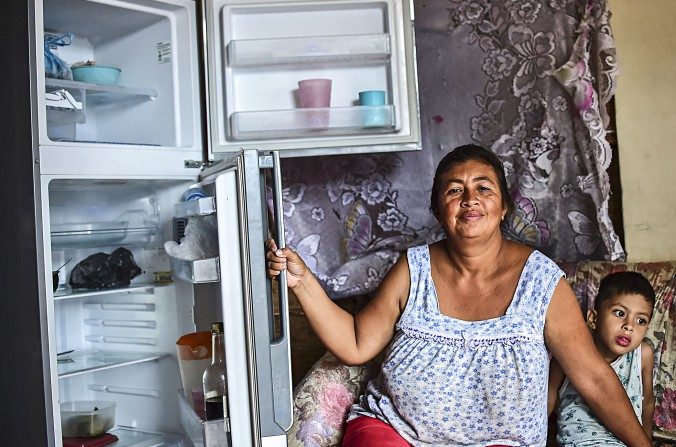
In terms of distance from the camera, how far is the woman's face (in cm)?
227

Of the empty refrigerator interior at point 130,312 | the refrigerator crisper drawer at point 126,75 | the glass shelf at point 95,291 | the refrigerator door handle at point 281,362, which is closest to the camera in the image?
the refrigerator door handle at point 281,362

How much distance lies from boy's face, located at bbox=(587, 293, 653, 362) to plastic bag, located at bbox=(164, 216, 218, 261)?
Result: 113cm

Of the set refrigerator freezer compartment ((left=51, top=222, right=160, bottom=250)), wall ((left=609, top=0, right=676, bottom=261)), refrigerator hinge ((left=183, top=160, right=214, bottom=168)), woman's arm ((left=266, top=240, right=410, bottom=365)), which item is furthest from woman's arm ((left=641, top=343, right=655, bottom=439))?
refrigerator freezer compartment ((left=51, top=222, right=160, bottom=250))

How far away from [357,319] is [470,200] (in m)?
0.48

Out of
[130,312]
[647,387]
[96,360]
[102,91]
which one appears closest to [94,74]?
[102,91]

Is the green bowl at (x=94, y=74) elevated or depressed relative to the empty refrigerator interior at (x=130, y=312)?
elevated

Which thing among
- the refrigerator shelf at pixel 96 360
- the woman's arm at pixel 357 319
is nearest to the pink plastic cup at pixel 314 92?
the woman's arm at pixel 357 319

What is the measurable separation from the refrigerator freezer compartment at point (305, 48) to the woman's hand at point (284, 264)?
0.69 metres

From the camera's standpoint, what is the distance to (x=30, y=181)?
2.26 m

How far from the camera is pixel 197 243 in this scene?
2414 millimetres

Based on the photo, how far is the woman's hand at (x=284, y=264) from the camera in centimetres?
214

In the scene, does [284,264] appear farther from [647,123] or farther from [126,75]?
[647,123]

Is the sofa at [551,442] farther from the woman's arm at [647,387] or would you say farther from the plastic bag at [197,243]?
the plastic bag at [197,243]

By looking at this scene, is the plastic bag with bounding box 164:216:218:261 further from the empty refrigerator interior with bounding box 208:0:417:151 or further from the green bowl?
the green bowl
